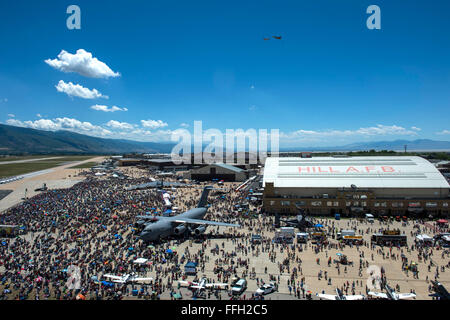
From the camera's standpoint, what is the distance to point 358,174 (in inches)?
2414

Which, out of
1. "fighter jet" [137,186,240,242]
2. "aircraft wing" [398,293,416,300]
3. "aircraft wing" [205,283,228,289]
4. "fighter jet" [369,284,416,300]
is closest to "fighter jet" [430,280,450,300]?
"aircraft wing" [398,293,416,300]

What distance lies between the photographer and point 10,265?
1245 inches

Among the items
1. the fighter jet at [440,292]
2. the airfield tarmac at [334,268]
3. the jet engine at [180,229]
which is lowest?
the airfield tarmac at [334,268]

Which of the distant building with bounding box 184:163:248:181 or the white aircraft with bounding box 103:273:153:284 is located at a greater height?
the distant building with bounding box 184:163:248:181

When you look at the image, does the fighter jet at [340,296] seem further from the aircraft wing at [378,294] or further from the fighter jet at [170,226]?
the fighter jet at [170,226]

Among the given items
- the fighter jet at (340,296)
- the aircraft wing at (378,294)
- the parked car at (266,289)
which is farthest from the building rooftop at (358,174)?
the fighter jet at (340,296)

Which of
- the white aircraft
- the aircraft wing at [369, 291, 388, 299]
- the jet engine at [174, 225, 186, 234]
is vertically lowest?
the aircraft wing at [369, 291, 388, 299]

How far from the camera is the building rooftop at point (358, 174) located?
57.4 meters

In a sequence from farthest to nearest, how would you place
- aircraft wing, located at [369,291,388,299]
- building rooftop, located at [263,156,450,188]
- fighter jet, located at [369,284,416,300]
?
building rooftop, located at [263,156,450,188] < aircraft wing, located at [369,291,388,299] < fighter jet, located at [369,284,416,300]

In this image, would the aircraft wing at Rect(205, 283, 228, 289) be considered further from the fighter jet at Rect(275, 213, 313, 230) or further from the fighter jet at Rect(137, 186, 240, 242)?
the fighter jet at Rect(275, 213, 313, 230)

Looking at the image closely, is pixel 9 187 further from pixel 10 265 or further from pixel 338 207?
pixel 338 207

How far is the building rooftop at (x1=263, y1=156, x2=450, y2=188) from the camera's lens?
5738cm
